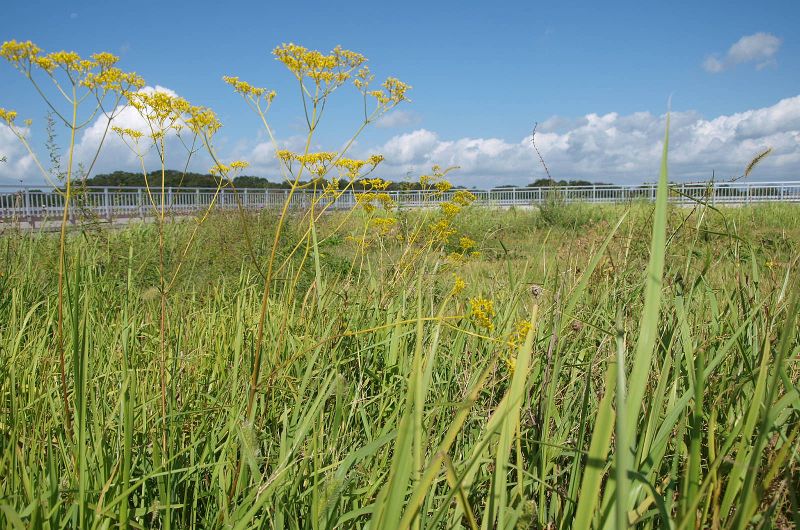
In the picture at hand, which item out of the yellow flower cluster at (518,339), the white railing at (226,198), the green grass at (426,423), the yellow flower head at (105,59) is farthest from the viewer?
the white railing at (226,198)

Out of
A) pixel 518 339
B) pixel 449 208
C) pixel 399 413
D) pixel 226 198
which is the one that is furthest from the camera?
pixel 226 198

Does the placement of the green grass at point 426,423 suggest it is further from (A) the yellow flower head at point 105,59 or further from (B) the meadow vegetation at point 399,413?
(A) the yellow flower head at point 105,59

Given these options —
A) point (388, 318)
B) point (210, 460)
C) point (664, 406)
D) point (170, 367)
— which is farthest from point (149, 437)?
point (664, 406)

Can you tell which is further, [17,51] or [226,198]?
[226,198]

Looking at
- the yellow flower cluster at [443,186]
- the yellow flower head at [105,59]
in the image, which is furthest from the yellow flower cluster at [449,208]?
the yellow flower head at [105,59]

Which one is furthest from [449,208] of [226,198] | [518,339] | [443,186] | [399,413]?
[226,198]

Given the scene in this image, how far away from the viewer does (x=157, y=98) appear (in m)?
2.19

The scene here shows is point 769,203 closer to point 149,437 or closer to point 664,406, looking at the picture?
point 664,406

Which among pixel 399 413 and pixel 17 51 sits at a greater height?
pixel 17 51

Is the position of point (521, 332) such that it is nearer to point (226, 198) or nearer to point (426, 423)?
point (426, 423)

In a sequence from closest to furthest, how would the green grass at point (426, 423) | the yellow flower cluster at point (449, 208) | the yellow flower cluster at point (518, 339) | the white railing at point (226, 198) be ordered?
1. the green grass at point (426, 423)
2. the yellow flower cluster at point (518, 339)
3. the yellow flower cluster at point (449, 208)
4. the white railing at point (226, 198)

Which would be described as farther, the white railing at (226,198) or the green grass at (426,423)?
the white railing at (226,198)

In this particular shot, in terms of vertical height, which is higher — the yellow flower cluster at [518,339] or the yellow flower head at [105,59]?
the yellow flower head at [105,59]

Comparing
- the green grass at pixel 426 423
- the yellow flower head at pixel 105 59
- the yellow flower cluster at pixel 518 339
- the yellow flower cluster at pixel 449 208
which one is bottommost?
the green grass at pixel 426 423
